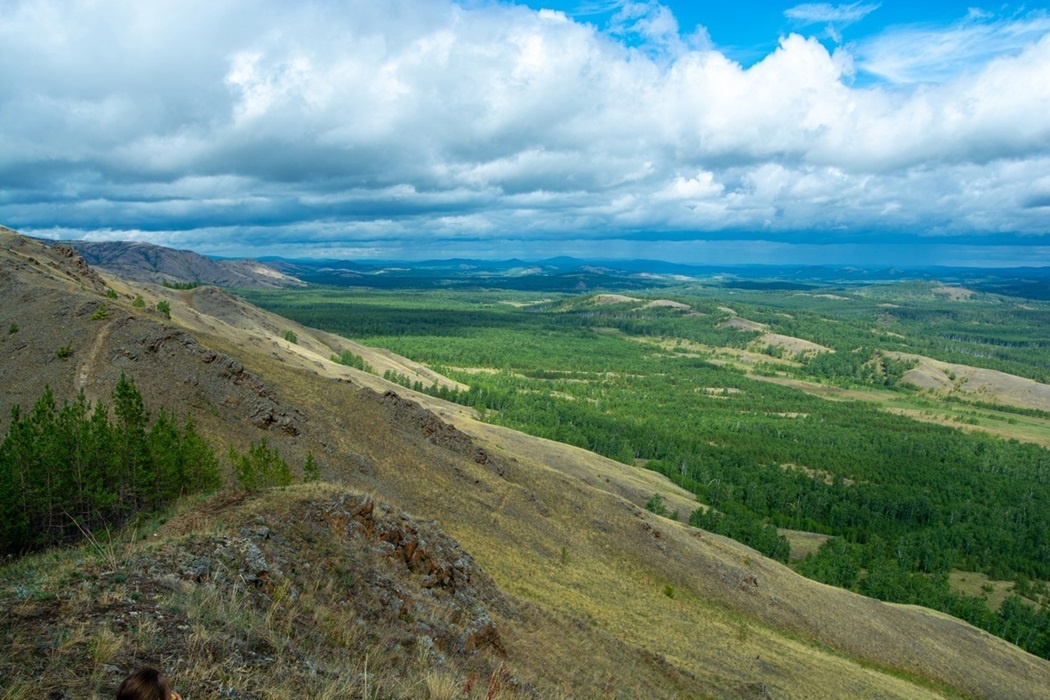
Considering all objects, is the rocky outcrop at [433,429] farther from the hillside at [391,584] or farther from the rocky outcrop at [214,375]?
the rocky outcrop at [214,375]

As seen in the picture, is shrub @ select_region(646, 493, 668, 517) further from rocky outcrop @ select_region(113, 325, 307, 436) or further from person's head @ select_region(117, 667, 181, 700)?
person's head @ select_region(117, 667, 181, 700)

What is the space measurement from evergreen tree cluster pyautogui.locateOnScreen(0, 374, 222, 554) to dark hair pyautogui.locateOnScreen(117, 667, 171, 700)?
905 inches

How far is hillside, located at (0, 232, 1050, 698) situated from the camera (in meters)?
11.2

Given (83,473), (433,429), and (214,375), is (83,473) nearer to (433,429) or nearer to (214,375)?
(214,375)

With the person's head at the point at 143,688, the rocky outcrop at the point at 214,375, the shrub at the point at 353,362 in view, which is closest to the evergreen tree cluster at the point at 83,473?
the rocky outcrop at the point at 214,375

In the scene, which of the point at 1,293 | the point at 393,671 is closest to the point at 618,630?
the point at 393,671

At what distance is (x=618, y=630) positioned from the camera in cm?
3170

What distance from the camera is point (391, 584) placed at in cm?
1817

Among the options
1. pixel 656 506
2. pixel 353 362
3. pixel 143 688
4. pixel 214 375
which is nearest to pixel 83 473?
pixel 214 375

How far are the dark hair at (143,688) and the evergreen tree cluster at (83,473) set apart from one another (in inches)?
905

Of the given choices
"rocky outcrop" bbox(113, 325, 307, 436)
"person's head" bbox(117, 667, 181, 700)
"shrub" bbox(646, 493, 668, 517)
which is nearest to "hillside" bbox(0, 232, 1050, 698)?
"rocky outcrop" bbox(113, 325, 307, 436)

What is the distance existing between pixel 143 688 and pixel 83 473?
26925mm

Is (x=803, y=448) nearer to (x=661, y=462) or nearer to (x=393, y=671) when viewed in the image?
(x=661, y=462)

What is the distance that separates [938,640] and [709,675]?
43.0m
